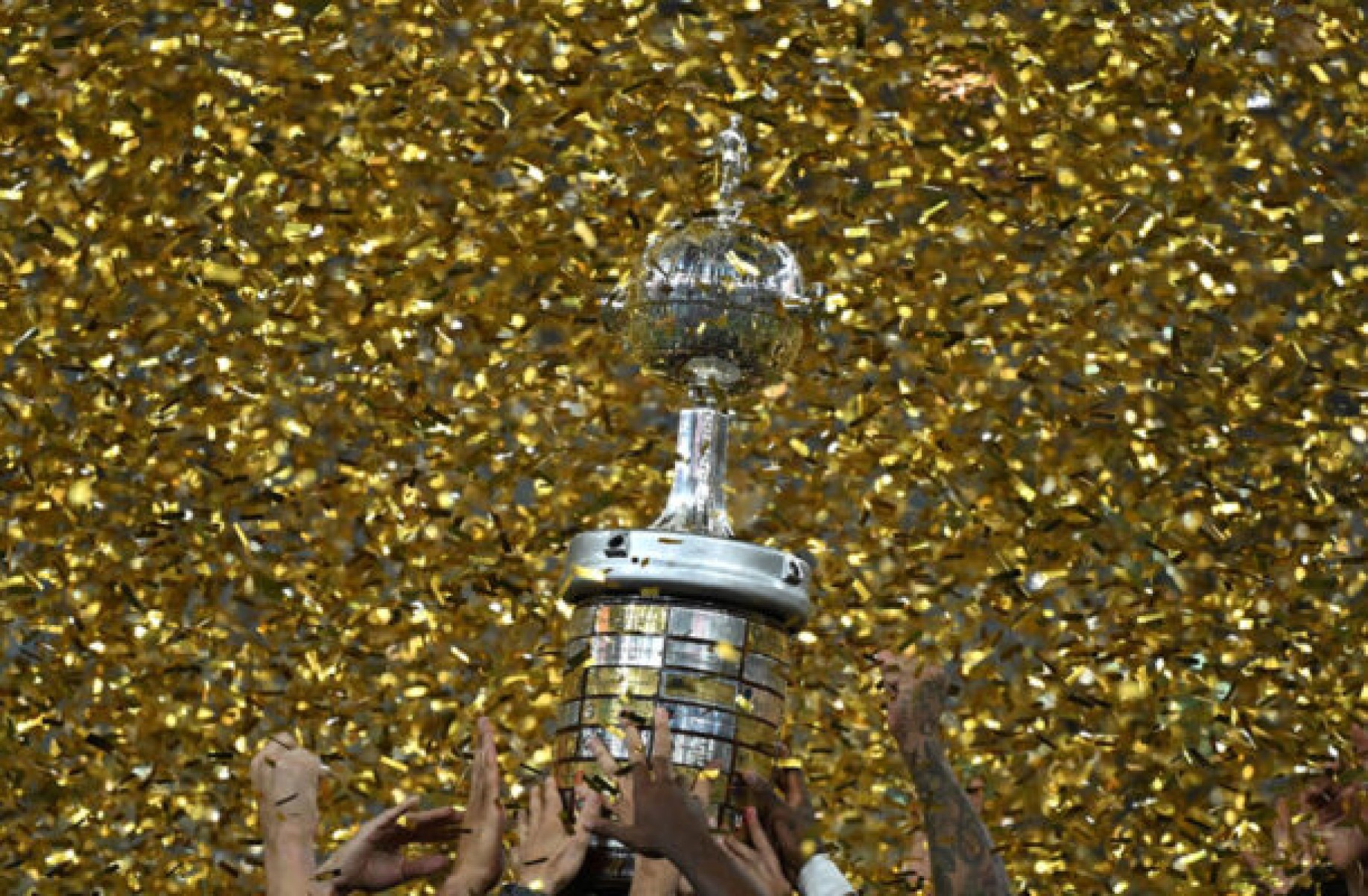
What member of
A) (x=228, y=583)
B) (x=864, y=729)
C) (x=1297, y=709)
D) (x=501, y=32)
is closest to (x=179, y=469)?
(x=228, y=583)

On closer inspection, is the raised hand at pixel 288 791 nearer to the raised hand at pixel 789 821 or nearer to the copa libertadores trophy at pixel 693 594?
the copa libertadores trophy at pixel 693 594

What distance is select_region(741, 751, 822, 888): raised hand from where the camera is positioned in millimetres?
2596

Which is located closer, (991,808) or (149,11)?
(991,808)

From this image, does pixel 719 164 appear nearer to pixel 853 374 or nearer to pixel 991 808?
pixel 853 374

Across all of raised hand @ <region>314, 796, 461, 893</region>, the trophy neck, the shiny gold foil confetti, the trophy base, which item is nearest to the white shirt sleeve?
raised hand @ <region>314, 796, 461, 893</region>

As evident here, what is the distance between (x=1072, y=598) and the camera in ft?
13.7

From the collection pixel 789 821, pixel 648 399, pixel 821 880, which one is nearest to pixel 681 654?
pixel 789 821

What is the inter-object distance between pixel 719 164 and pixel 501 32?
54cm

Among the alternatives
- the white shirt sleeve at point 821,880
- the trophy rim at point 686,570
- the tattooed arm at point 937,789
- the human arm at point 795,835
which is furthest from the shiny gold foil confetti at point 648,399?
the white shirt sleeve at point 821,880

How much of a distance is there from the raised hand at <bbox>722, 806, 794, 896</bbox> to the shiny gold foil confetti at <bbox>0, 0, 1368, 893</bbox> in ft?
4.75

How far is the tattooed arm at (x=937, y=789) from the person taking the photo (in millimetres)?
2588

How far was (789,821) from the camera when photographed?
2.73m

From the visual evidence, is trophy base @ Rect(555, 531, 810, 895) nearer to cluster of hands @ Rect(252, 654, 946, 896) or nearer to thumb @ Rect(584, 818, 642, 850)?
cluster of hands @ Rect(252, 654, 946, 896)

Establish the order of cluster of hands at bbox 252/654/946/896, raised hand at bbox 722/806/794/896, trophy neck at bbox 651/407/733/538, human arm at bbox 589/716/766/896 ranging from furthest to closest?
1. trophy neck at bbox 651/407/733/538
2. cluster of hands at bbox 252/654/946/896
3. raised hand at bbox 722/806/794/896
4. human arm at bbox 589/716/766/896
